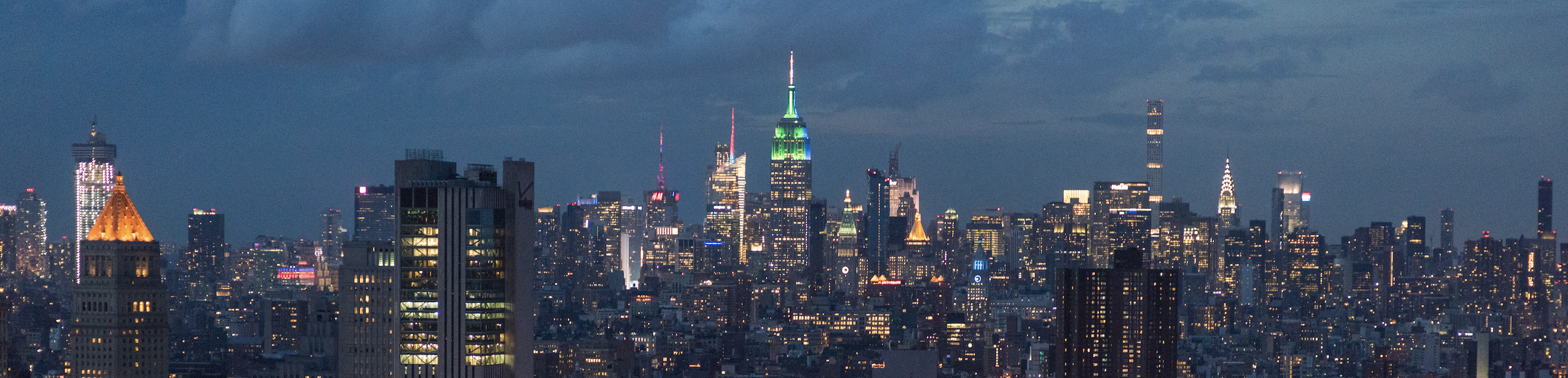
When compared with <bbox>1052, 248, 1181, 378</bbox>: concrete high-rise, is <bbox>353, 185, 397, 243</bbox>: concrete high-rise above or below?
above

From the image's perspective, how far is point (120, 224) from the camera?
297 feet

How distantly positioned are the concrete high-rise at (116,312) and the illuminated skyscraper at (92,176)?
104 ft

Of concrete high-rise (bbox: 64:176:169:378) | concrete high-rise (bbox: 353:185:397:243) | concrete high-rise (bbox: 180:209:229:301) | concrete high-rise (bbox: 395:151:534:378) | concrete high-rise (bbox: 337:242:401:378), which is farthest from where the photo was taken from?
concrete high-rise (bbox: 180:209:229:301)

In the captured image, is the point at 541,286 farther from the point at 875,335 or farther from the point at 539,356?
the point at 539,356

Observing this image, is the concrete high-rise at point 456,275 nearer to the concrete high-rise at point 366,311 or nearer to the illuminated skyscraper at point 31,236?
the concrete high-rise at point 366,311

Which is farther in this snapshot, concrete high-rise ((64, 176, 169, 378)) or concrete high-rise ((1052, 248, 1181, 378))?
concrete high-rise ((1052, 248, 1181, 378))

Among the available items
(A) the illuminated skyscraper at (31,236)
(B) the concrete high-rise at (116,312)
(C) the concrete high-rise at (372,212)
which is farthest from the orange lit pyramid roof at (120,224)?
(A) the illuminated skyscraper at (31,236)

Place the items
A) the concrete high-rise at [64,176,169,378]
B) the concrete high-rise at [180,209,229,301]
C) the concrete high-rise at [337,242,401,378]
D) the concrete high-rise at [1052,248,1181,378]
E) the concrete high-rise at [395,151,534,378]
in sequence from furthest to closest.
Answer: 1. the concrete high-rise at [180,209,229,301]
2. the concrete high-rise at [1052,248,1181,378]
3. the concrete high-rise at [64,176,169,378]
4. the concrete high-rise at [337,242,401,378]
5. the concrete high-rise at [395,151,534,378]

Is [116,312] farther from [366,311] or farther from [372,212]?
[372,212]

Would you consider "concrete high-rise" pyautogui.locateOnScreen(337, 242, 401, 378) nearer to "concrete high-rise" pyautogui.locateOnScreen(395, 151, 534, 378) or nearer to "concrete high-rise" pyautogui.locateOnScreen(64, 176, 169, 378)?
"concrete high-rise" pyautogui.locateOnScreen(64, 176, 169, 378)

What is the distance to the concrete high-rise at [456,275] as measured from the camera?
1989 inches

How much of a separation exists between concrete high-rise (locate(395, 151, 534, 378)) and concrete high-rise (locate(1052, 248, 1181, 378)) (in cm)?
7641

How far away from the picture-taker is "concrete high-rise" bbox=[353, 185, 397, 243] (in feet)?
384

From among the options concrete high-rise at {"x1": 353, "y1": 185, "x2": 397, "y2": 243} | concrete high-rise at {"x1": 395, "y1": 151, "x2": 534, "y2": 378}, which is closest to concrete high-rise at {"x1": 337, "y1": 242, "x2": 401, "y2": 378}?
concrete high-rise at {"x1": 395, "y1": 151, "x2": 534, "y2": 378}
